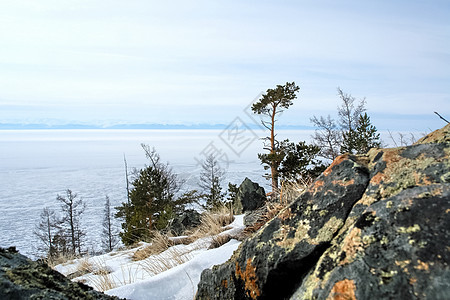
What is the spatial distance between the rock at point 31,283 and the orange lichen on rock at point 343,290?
1.34 metres

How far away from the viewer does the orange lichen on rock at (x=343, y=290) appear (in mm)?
1220

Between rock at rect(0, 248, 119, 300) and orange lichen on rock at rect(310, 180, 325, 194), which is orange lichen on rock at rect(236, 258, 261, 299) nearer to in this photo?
orange lichen on rock at rect(310, 180, 325, 194)

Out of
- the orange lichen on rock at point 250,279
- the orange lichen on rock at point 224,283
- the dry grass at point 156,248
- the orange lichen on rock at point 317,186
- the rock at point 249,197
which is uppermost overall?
the orange lichen on rock at point 317,186

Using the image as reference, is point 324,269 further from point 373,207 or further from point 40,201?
point 40,201

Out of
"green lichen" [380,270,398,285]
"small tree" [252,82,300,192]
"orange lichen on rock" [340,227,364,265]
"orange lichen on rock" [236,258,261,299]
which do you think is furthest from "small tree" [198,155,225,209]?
"green lichen" [380,270,398,285]

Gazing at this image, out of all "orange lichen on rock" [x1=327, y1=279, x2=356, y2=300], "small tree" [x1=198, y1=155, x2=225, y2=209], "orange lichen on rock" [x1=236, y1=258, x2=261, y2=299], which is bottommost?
"small tree" [x1=198, y1=155, x2=225, y2=209]

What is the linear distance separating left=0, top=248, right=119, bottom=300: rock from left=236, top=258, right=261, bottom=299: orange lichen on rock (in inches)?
34.5

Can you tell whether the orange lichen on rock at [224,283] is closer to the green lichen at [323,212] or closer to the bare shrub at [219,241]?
the green lichen at [323,212]

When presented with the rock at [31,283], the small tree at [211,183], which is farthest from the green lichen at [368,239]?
the small tree at [211,183]

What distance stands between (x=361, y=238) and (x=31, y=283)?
5.42ft

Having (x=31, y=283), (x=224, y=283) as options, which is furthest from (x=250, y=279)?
(x=31, y=283)

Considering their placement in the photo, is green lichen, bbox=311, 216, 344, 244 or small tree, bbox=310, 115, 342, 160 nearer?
green lichen, bbox=311, 216, 344, 244

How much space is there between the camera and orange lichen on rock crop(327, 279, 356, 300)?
4.00 ft

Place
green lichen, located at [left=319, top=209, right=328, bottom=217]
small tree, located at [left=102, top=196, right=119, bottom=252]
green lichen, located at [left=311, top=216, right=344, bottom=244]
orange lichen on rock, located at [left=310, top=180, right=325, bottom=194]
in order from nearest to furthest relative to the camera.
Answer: green lichen, located at [left=311, top=216, right=344, bottom=244]
green lichen, located at [left=319, top=209, right=328, bottom=217]
orange lichen on rock, located at [left=310, top=180, right=325, bottom=194]
small tree, located at [left=102, top=196, right=119, bottom=252]
